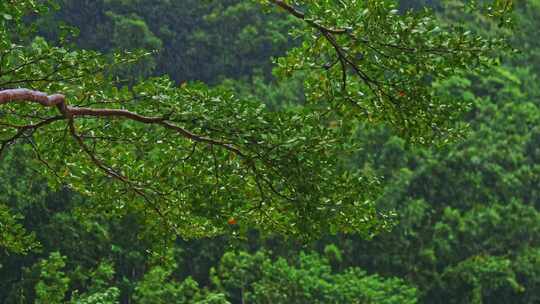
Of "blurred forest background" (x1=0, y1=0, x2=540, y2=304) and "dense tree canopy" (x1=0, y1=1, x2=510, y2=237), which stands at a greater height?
"blurred forest background" (x1=0, y1=0, x2=540, y2=304)

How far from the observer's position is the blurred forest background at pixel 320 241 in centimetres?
1664

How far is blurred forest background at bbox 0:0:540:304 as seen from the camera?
1664 centimetres

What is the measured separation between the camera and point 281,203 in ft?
16.0

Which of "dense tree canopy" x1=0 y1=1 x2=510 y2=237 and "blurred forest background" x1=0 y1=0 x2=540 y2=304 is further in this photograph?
"blurred forest background" x1=0 y1=0 x2=540 y2=304

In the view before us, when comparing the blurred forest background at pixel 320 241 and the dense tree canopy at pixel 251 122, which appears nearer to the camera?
the dense tree canopy at pixel 251 122

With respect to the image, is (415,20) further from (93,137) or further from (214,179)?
(93,137)

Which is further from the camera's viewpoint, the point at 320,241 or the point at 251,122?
the point at 320,241

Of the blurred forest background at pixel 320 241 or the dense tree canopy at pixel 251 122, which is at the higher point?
the blurred forest background at pixel 320 241

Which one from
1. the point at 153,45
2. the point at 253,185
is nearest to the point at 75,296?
the point at 253,185

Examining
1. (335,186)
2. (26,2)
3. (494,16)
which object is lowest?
(335,186)

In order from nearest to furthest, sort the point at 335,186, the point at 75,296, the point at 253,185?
the point at 335,186 → the point at 253,185 → the point at 75,296

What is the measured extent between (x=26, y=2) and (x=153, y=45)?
19.1 meters

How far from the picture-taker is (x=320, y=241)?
20.7 m

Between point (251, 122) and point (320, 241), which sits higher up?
point (320, 241)
